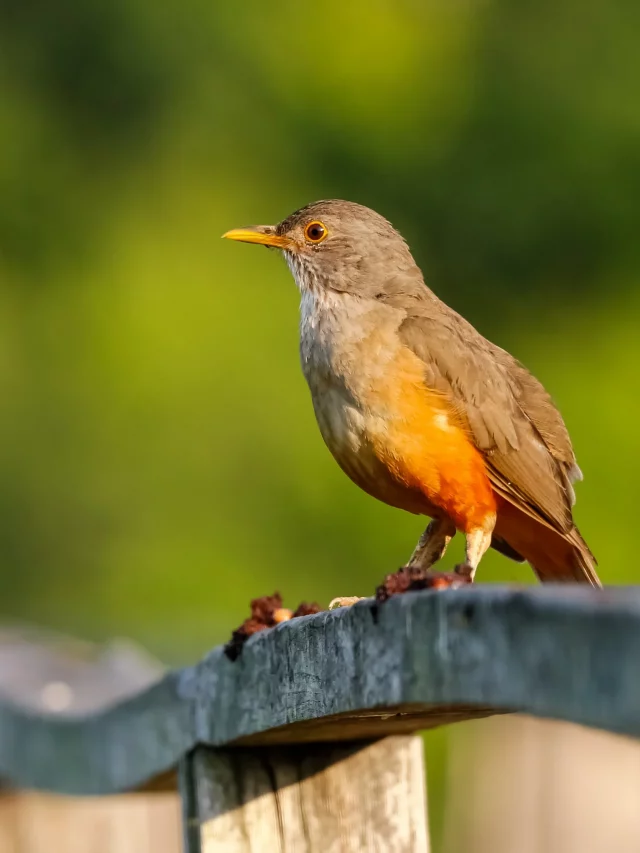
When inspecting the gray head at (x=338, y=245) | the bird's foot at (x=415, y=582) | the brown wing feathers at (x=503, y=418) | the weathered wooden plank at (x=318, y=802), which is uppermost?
the gray head at (x=338, y=245)

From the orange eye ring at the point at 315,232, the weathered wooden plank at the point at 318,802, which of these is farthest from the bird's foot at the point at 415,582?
the orange eye ring at the point at 315,232

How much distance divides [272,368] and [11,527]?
12.2 feet

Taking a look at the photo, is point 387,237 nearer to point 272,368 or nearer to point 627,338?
point 272,368

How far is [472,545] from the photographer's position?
512 cm

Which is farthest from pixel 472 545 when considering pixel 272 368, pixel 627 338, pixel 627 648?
pixel 627 338

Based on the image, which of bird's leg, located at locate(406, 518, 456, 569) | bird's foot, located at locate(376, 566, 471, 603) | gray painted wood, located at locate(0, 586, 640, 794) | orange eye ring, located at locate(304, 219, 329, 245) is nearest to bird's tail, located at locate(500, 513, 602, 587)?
bird's leg, located at locate(406, 518, 456, 569)

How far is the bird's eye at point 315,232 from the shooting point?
20.2 ft

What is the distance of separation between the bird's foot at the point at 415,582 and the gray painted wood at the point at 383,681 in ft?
0.13

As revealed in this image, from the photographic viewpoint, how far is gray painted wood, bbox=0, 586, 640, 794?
6.40ft

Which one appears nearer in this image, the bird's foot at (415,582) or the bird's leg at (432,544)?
the bird's foot at (415,582)

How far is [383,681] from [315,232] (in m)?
3.85

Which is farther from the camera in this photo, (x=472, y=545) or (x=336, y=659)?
(x=472, y=545)

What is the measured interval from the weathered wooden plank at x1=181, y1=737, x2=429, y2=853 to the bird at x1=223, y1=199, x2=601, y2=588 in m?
1.39

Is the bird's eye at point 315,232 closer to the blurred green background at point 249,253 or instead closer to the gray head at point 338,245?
the gray head at point 338,245
